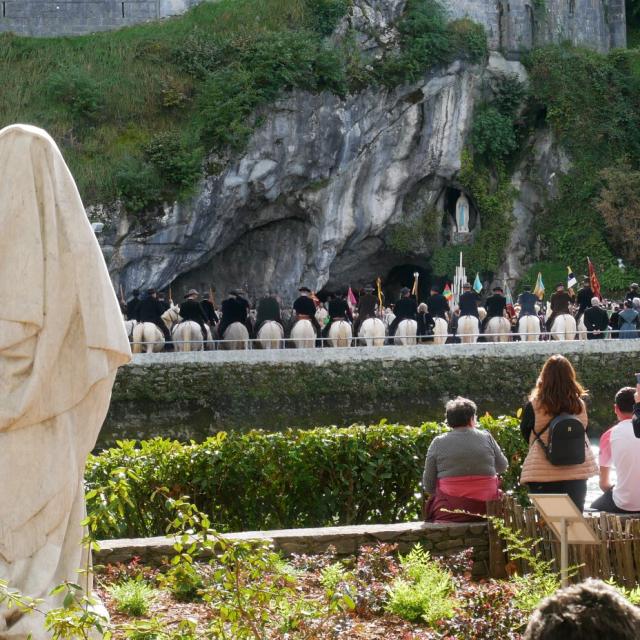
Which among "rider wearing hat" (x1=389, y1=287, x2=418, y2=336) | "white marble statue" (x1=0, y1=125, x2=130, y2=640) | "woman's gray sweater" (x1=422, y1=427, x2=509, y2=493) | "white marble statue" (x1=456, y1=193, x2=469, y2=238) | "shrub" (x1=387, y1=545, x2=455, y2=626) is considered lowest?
"shrub" (x1=387, y1=545, x2=455, y2=626)

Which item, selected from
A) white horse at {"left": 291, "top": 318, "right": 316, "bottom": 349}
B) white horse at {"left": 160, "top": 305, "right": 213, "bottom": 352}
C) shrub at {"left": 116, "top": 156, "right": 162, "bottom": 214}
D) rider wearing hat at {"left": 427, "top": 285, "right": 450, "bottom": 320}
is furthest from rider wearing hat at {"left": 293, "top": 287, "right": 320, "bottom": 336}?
A: shrub at {"left": 116, "top": 156, "right": 162, "bottom": 214}

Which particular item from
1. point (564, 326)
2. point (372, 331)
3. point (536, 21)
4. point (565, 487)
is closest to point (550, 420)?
point (565, 487)

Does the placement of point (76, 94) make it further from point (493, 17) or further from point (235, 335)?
point (493, 17)

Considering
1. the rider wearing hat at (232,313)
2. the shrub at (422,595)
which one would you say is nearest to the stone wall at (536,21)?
the rider wearing hat at (232,313)

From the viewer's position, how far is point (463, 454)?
330 inches

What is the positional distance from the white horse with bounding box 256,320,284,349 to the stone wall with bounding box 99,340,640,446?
1.30 m

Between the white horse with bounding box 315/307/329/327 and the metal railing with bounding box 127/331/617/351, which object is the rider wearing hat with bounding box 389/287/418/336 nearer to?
the metal railing with bounding box 127/331/617/351

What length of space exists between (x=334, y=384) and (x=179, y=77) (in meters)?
14.5

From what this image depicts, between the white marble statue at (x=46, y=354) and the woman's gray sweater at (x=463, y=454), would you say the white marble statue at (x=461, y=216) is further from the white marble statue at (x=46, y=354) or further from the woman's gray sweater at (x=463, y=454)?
the white marble statue at (x=46, y=354)

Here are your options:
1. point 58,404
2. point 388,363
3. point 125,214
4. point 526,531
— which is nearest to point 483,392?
point 388,363

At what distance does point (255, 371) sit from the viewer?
24922mm

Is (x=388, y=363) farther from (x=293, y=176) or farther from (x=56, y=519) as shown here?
(x=56, y=519)

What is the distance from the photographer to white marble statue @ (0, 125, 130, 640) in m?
4.89

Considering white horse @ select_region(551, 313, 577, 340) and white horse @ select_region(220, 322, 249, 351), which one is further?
white horse @ select_region(551, 313, 577, 340)
